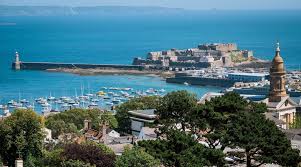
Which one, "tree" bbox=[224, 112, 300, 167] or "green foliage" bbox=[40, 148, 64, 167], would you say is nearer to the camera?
"tree" bbox=[224, 112, 300, 167]

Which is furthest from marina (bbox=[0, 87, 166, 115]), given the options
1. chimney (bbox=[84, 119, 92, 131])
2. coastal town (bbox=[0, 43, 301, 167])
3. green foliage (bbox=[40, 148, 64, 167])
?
green foliage (bbox=[40, 148, 64, 167])

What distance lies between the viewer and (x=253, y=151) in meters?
22.3

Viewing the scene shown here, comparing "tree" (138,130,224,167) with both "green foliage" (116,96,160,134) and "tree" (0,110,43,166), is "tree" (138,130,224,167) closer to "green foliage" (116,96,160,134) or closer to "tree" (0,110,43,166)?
"tree" (0,110,43,166)

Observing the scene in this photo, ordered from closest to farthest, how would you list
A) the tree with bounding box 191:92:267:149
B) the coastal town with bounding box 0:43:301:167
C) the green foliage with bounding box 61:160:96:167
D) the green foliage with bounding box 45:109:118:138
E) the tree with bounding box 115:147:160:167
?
the tree with bounding box 115:147:160:167 < the green foliage with bounding box 61:160:96:167 < the tree with bounding box 191:92:267:149 < the coastal town with bounding box 0:43:301:167 < the green foliage with bounding box 45:109:118:138

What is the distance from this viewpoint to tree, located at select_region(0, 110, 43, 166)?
94.5 feet

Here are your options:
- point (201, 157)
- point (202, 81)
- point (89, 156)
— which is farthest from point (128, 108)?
point (202, 81)

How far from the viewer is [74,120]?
140 ft

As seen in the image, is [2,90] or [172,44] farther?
[172,44]

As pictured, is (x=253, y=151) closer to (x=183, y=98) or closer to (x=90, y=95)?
(x=183, y=98)

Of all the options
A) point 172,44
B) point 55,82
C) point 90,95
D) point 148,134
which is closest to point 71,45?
point 172,44

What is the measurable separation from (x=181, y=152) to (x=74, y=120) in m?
22.2

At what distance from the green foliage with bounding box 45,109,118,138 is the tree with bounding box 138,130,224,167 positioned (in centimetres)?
1520

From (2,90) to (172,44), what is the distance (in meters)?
94.8

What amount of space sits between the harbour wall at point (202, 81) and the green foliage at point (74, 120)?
55.8 metres
